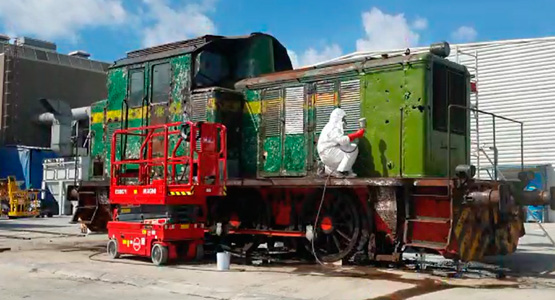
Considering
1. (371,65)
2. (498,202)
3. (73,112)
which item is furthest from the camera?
(73,112)

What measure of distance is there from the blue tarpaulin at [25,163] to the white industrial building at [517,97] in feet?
84.3

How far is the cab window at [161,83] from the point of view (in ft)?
39.0

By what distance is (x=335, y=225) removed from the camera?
1005cm

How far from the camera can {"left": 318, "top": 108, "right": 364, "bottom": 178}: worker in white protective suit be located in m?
9.63

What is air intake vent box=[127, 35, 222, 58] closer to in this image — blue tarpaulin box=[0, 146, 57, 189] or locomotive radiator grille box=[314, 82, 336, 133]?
locomotive radiator grille box=[314, 82, 336, 133]

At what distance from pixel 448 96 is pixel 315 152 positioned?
247cm

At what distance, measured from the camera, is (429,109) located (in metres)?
9.37

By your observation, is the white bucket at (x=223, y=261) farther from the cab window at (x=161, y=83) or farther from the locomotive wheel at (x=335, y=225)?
the cab window at (x=161, y=83)

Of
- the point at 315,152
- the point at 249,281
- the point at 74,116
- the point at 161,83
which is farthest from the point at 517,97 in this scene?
the point at 74,116

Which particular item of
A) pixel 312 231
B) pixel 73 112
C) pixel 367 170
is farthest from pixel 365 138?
pixel 73 112

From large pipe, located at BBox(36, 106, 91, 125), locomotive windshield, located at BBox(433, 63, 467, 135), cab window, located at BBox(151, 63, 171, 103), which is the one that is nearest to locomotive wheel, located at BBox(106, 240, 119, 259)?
cab window, located at BBox(151, 63, 171, 103)

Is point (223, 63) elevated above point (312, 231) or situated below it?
above

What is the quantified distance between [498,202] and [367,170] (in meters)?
2.18

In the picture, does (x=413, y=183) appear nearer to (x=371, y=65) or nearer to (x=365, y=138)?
(x=365, y=138)
